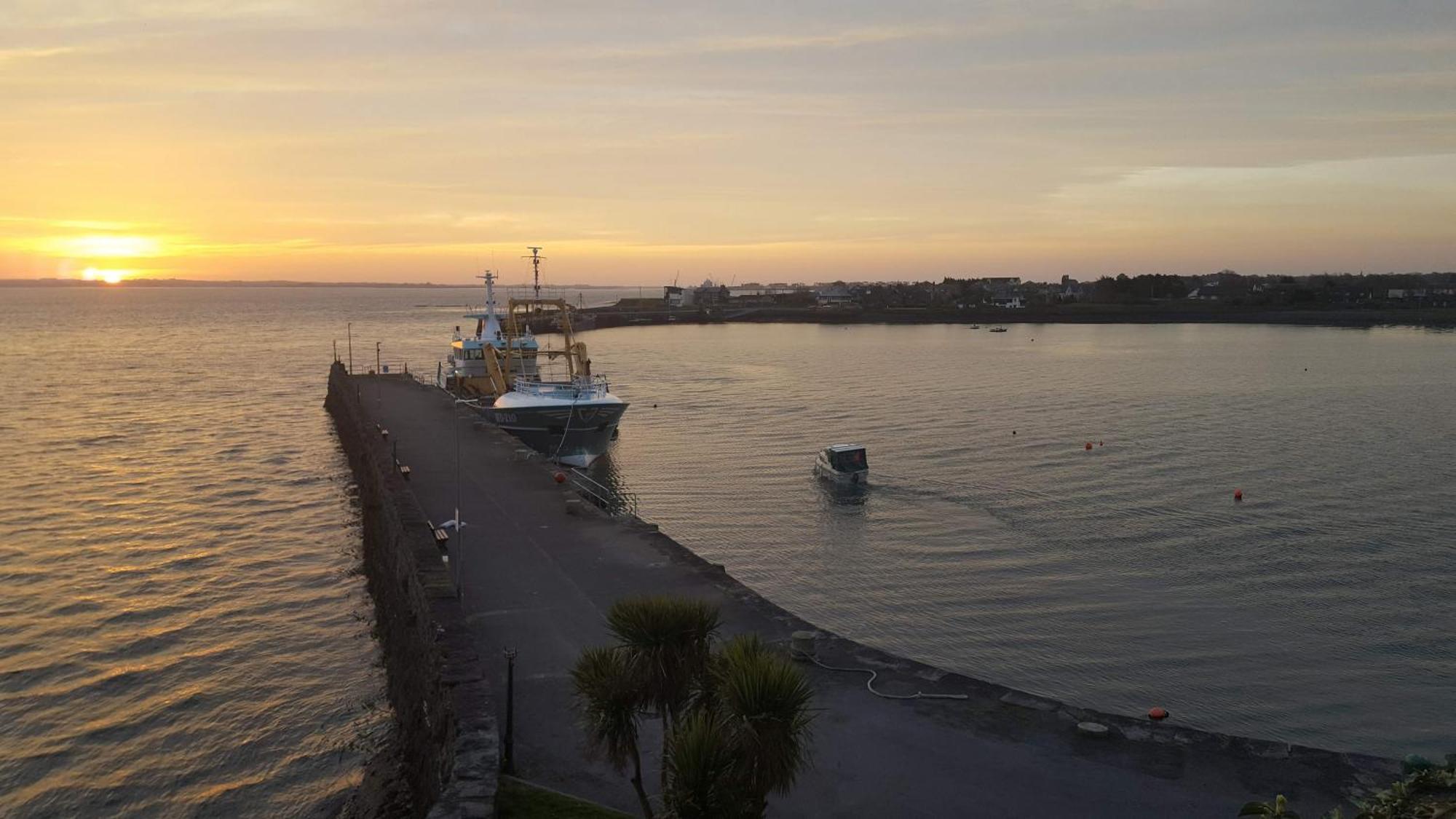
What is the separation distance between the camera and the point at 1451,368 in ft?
274

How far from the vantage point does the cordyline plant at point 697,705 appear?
7867 mm

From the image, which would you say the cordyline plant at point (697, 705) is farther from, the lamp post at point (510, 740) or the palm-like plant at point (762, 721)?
the lamp post at point (510, 740)

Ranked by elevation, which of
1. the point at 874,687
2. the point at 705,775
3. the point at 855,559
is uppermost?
the point at 705,775

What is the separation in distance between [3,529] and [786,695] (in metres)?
30.0

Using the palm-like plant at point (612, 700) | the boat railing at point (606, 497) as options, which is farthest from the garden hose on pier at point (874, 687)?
the boat railing at point (606, 497)

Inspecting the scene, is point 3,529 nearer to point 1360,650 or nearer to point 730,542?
point 730,542

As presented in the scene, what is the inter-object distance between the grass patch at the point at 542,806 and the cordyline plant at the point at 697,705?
1.22 m

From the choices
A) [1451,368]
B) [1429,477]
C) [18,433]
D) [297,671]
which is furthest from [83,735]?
[1451,368]

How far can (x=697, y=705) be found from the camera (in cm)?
869

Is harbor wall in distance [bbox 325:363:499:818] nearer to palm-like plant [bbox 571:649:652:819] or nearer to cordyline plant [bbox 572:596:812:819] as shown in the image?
palm-like plant [bbox 571:649:652:819]

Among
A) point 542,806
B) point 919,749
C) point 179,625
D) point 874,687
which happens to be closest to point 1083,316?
point 179,625

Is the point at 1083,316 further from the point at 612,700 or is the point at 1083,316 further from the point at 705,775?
the point at 705,775

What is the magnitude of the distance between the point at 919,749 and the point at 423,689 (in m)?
6.89

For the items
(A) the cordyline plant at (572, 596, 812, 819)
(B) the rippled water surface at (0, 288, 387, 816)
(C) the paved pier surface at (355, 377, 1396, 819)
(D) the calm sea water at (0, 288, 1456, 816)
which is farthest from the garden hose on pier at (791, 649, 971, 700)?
(B) the rippled water surface at (0, 288, 387, 816)
